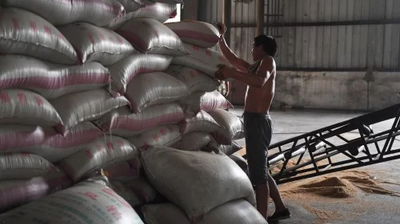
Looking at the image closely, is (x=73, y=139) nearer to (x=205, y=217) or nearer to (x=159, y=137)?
(x=159, y=137)

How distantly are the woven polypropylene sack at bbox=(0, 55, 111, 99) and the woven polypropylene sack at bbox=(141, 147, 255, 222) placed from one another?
599 millimetres

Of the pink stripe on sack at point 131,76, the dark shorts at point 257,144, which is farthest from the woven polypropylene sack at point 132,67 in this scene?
the dark shorts at point 257,144

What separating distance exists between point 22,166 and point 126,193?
0.82 metres

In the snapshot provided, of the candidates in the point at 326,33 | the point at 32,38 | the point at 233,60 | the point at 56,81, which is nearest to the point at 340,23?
the point at 326,33

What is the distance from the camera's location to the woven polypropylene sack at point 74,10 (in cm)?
247

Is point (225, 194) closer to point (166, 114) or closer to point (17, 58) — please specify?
point (166, 114)

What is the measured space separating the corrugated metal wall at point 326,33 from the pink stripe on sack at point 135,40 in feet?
43.2

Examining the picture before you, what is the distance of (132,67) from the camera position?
3197 millimetres

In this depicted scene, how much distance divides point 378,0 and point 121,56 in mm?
13890

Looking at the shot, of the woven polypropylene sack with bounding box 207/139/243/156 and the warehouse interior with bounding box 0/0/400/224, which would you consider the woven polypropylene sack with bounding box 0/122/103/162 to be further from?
the woven polypropylene sack with bounding box 207/139/243/156

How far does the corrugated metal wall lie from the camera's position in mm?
15398

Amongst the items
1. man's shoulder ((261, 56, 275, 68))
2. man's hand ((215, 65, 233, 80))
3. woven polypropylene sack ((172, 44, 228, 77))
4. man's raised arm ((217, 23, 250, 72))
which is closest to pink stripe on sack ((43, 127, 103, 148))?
woven polypropylene sack ((172, 44, 228, 77))

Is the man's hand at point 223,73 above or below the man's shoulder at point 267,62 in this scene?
below

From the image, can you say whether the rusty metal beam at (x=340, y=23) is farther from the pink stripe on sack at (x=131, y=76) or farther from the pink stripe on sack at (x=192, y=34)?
the pink stripe on sack at (x=131, y=76)
